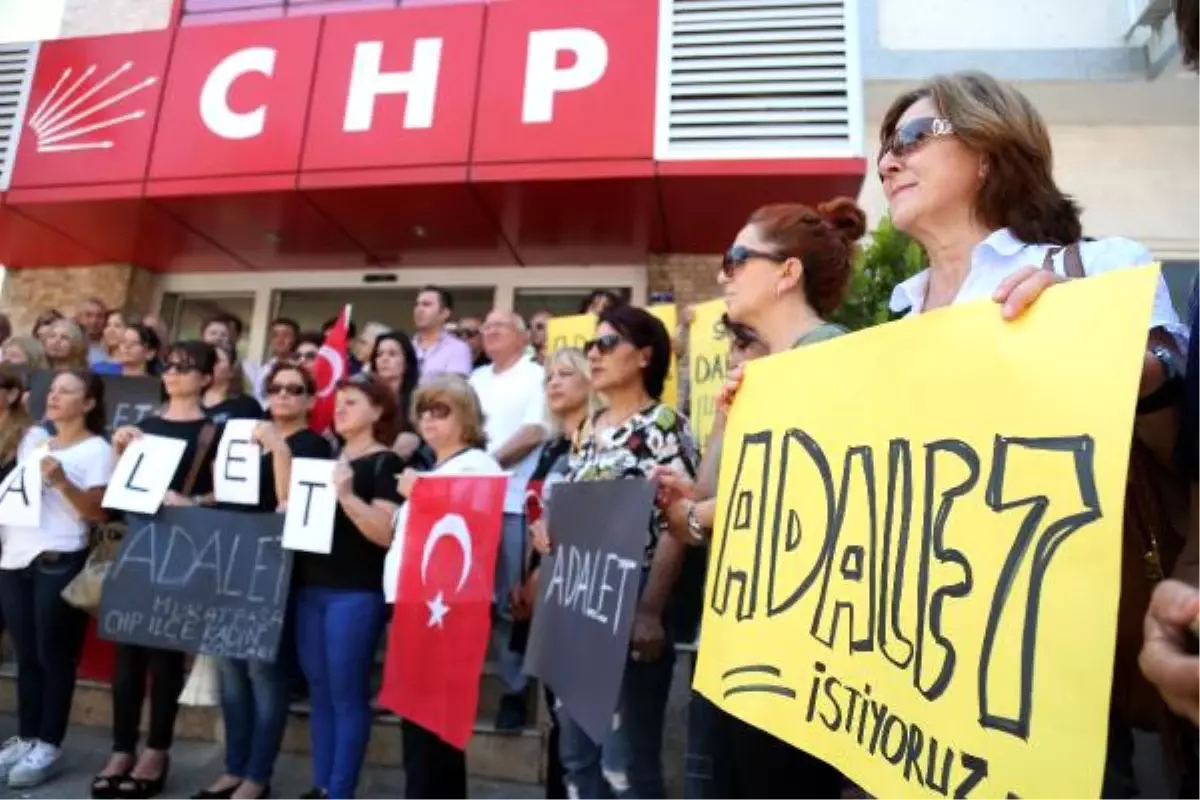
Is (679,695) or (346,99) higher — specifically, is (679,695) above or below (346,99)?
below

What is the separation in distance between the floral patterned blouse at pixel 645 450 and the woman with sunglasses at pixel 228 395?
7.74ft

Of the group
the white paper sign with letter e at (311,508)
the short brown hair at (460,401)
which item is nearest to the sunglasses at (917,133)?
the short brown hair at (460,401)

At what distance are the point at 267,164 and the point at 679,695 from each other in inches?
233

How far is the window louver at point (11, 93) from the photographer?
781cm

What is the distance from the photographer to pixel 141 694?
372cm

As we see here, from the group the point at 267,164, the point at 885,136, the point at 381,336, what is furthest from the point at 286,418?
the point at 267,164

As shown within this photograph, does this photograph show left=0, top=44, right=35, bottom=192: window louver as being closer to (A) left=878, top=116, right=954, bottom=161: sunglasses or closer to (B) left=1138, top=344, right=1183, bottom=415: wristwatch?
(A) left=878, top=116, right=954, bottom=161: sunglasses

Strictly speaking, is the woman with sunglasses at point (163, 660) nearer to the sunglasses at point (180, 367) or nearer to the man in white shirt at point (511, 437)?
the sunglasses at point (180, 367)

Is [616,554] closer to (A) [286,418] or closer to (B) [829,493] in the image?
(B) [829,493]

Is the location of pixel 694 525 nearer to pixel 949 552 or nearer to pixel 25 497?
pixel 949 552

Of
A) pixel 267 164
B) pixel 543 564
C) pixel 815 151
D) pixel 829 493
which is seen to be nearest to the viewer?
pixel 829 493

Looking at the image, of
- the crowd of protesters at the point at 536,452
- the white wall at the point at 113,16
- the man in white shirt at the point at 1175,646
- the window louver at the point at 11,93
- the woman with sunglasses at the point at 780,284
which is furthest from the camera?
the white wall at the point at 113,16

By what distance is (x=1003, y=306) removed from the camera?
116 centimetres

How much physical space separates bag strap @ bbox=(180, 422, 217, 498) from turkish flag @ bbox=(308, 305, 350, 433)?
2.61 feet
